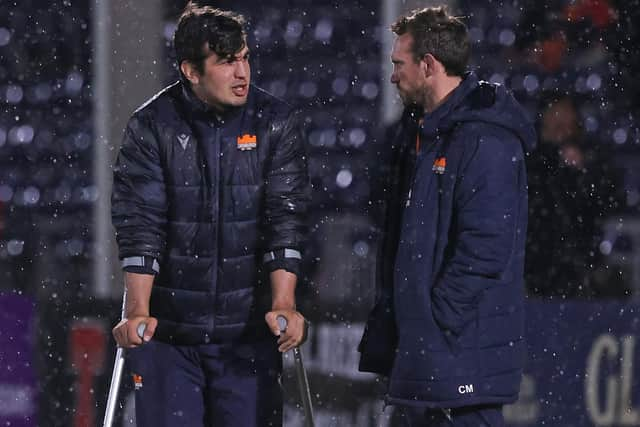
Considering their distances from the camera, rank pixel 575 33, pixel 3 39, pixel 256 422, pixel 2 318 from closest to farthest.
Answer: pixel 256 422
pixel 2 318
pixel 575 33
pixel 3 39

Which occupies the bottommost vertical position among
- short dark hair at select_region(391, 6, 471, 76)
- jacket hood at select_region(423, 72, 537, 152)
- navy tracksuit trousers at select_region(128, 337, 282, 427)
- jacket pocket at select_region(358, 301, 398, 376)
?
navy tracksuit trousers at select_region(128, 337, 282, 427)

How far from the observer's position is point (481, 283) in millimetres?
4363

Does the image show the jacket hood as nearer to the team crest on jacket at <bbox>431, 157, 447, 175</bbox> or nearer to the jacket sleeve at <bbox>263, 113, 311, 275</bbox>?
the team crest on jacket at <bbox>431, 157, 447, 175</bbox>

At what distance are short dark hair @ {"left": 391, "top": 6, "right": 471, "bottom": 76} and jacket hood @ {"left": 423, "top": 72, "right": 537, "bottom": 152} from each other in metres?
0.07

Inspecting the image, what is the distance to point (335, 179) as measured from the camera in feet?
31.5

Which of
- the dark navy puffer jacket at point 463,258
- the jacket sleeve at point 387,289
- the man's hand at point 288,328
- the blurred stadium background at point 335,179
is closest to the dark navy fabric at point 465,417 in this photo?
the dark navy puffer jacket at point 463,258

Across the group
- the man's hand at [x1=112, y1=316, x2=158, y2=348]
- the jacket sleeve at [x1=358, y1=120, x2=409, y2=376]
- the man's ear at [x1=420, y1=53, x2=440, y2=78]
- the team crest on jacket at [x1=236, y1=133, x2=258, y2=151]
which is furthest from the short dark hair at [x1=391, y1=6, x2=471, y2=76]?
the man's hand at [x1=112, y1=316, x2=158, y2=348]

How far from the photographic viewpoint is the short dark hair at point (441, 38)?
4.55m

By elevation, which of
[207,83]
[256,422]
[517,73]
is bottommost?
[256,422]

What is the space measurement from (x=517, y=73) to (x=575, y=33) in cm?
42

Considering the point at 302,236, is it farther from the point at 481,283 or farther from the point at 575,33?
the point at 575,33

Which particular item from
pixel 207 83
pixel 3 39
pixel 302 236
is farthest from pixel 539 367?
pixel 3 39

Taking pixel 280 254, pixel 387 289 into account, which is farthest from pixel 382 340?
pixel 280 254

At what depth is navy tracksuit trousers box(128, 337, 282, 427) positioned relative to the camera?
15.2 feet
